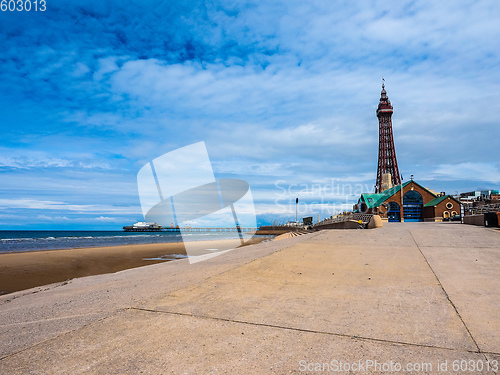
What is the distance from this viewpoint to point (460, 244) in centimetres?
1139

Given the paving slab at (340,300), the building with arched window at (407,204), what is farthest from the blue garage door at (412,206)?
the paving slab at (340,300)

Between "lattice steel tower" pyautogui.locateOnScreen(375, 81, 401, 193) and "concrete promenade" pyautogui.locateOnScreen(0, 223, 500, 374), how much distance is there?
100476 mm

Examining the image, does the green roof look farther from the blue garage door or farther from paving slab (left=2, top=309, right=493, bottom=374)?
paving slab (left=2, top=309, right=493, bottom=374)

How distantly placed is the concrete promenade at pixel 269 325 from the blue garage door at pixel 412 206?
53078mm

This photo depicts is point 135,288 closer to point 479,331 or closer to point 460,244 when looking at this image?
point 479,331

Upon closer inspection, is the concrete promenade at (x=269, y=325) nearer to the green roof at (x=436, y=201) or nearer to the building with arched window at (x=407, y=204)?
the building with arched window at (x=407, y=204)

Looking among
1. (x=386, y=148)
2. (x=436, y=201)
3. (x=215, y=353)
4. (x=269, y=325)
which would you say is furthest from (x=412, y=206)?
(x=215, y=353)

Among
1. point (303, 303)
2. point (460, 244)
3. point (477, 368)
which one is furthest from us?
point (460, 244)

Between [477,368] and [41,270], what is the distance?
2013cm

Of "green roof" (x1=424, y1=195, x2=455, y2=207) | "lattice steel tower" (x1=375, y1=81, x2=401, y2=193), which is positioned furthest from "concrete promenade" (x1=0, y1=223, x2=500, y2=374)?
"lattice steel tower" (x1=375, y1=81, x2=401, y2=193)

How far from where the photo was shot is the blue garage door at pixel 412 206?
180ft

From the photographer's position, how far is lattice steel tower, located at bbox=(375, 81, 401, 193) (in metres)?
99.7

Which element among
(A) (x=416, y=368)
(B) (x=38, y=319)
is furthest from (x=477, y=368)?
(B) (x=38, y=319)

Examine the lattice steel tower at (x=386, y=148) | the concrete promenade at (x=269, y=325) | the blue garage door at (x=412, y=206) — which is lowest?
the concrete promenade at (x=269, y=325)
